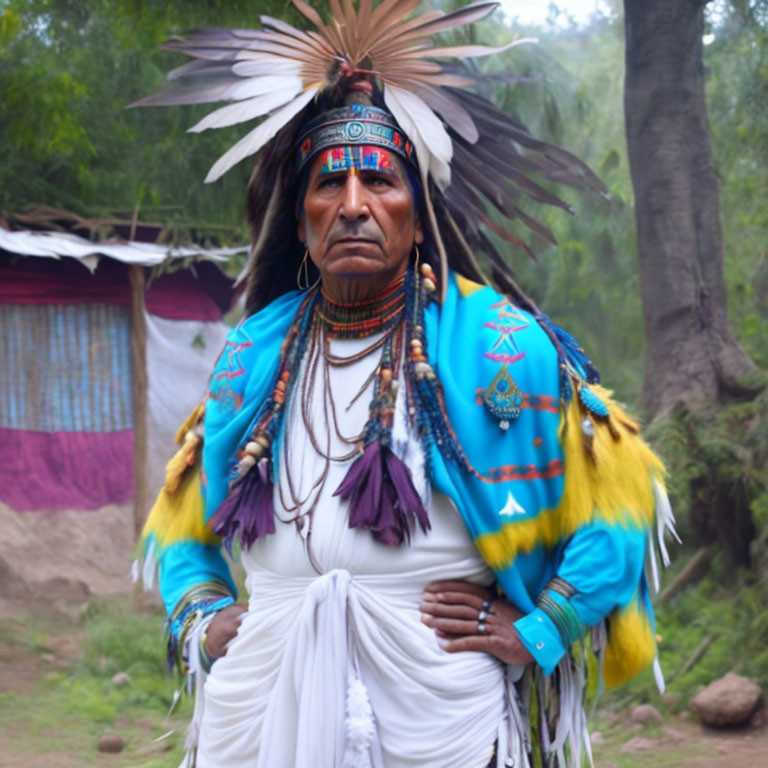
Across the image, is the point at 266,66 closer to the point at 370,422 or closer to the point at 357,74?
the point at 357,74

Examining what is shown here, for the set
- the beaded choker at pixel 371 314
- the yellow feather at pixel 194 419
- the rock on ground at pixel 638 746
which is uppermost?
the beaded choker at pixel 371 314

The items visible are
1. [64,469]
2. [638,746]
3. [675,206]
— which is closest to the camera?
[638,746]

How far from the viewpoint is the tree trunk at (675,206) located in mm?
7715

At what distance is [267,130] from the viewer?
8.83 feet

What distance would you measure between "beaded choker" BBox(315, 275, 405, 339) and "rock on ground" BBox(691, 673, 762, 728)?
4.40m

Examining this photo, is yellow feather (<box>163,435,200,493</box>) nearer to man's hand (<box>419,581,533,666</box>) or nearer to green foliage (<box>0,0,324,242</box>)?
man's hand (<box>419,581,533,666</box>)

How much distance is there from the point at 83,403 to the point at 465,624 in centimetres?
802

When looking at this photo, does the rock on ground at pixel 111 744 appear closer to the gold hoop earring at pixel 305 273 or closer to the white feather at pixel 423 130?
the gold hoop earring at pixel 305 273

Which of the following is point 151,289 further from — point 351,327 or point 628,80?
point 351,327

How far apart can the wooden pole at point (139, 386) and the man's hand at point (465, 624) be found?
7559mm

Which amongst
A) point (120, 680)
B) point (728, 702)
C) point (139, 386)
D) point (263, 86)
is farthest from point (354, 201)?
point (139, 386)

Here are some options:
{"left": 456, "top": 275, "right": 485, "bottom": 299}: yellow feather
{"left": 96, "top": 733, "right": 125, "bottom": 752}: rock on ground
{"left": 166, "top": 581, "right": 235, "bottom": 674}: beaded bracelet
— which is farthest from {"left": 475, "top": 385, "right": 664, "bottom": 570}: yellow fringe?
{"left": 96, "top": 733, "right": 125, "bottom": 752}: rock on ground

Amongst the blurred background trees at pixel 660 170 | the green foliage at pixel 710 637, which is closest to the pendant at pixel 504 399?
the blurred background trees at pixel 660 170

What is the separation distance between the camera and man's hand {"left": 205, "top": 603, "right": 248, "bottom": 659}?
8.83 ft
